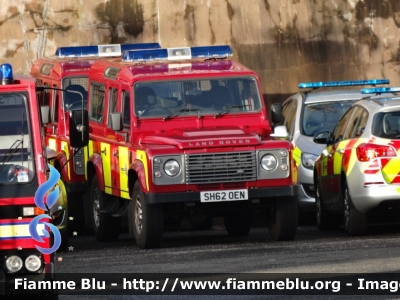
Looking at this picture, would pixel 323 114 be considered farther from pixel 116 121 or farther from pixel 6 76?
pixel 6 76

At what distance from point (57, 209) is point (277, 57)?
1437 centimetres

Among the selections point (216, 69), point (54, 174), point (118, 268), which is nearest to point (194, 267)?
point (118, 268)

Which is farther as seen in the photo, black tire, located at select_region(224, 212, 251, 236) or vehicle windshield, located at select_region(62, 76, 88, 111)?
vehicle windshield, located at select_region(62, 76, 88, 111)

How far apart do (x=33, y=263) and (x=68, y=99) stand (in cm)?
946

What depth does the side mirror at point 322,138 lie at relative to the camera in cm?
1888

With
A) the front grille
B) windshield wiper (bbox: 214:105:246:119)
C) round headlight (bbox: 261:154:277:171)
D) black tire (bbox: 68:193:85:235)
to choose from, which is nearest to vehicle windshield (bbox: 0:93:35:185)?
the front grille

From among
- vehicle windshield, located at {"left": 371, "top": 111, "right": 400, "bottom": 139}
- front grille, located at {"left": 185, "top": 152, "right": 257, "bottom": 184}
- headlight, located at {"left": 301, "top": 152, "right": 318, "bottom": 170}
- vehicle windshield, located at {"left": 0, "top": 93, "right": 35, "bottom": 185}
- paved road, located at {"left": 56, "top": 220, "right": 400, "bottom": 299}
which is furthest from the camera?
headlight, located at {"left": 301, "top": 152, "right": 318, "bottom": 170}

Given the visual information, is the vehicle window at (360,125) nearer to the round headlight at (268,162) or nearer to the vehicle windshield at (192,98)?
the vehicle windshield at (192,98)

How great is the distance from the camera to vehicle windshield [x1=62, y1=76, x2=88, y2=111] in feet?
67.3

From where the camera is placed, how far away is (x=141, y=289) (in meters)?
12.8

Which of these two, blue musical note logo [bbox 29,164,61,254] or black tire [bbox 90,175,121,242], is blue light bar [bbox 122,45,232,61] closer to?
black tire [bbox 90,175,121,242]

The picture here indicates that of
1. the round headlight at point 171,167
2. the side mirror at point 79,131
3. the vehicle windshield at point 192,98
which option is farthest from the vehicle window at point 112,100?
the side mirror at point 79,131

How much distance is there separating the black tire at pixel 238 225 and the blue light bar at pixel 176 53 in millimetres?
2093

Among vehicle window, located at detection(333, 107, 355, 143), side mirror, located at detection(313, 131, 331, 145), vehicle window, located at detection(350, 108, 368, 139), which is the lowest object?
→ side mirror, located at detection(313, 131, 331, 145)
